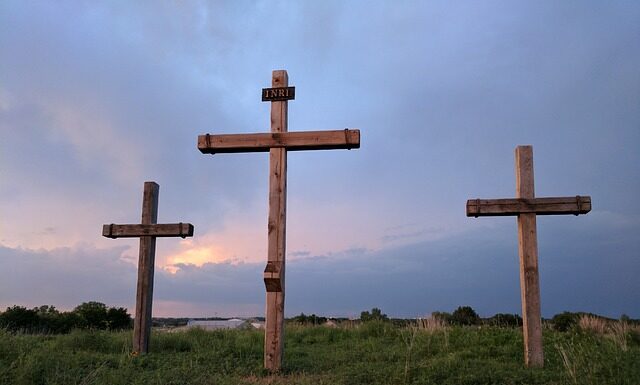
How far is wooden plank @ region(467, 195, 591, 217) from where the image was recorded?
31.2 feet

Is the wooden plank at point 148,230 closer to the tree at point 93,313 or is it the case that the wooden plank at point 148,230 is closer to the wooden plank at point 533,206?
the wooden plank at point 533,206

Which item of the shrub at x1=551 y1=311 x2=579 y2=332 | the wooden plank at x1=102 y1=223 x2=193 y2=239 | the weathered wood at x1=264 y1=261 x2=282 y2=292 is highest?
the wooden plank at x1=102 y1=223 x2=193 y2=239

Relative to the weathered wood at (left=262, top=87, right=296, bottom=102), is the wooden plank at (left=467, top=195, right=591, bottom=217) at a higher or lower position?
lower

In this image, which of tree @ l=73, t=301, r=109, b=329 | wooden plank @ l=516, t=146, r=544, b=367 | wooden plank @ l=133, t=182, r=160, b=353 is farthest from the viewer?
tree @ l=73, t=301, r=109, b=329

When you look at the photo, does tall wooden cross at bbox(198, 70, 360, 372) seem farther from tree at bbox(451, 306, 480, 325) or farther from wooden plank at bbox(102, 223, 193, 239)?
tree at bbox(451, 306, 480, 325)

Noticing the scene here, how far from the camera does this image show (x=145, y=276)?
11211 millimetres

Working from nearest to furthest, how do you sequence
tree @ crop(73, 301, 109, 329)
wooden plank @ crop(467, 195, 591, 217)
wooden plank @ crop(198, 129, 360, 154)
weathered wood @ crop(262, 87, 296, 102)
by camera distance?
wooden plank @ crop(198, 129, 360, 154) → weathered wood @ crop(262, 87, 296, 102) → wooden plank @ crop(467, 195, 591, 217) → tree @ crop(73, 301, 109, 329)

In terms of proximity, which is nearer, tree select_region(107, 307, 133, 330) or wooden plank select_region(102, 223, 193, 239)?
wooden plank select_region(102, 223, 193, 239)

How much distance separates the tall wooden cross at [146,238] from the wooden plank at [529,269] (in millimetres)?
6215

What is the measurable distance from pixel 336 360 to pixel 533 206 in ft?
13.9

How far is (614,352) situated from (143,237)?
28.9 feet

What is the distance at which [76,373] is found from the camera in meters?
7.89

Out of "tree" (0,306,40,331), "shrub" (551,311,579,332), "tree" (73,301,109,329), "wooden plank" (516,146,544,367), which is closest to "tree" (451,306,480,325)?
"shrub" (551,311,579,332)

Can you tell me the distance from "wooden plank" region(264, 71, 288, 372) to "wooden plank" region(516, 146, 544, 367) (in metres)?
4.02
